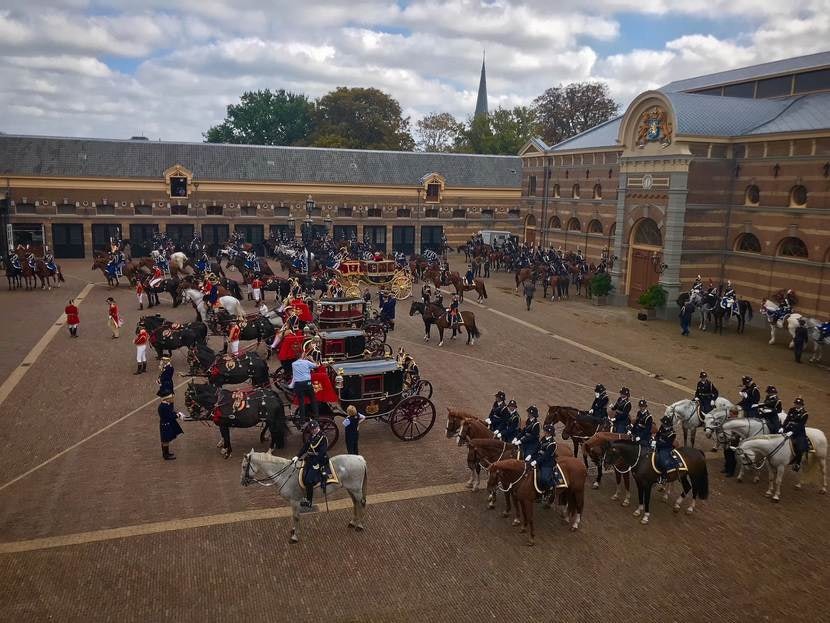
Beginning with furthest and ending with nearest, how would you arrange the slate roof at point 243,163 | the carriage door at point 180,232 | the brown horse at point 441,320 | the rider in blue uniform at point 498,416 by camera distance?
the carriage door at point 180,232 < the slate roof at point 243,163 < the brown horse at point 441,320 < the rider in blue uniform at point 498,416

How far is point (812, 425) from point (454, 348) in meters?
A: 11.4

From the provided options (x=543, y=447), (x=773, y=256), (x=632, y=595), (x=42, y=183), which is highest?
(x=42, y=183)

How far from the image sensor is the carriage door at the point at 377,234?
177 ft

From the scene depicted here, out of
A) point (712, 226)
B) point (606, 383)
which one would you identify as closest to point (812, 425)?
Result: point (606, 383)

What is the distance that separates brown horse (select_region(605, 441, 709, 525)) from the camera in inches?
460

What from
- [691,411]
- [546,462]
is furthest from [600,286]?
[546,462]

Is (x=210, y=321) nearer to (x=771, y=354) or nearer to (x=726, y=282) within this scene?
(x=771, y=354)

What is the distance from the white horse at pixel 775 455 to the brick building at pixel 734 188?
14.9 metres

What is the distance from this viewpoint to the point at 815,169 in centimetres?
2562

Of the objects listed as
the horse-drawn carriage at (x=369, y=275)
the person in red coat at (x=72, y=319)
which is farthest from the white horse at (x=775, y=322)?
the person in red coat at (x=72, y=319)

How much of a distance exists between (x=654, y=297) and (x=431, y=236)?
94.6 ft

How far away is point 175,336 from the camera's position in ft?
64.2

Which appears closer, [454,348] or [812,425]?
[812,425]

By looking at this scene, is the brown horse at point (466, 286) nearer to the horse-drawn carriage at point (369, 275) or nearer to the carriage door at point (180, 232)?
the horse-drawn carriage at point (369, 275)
